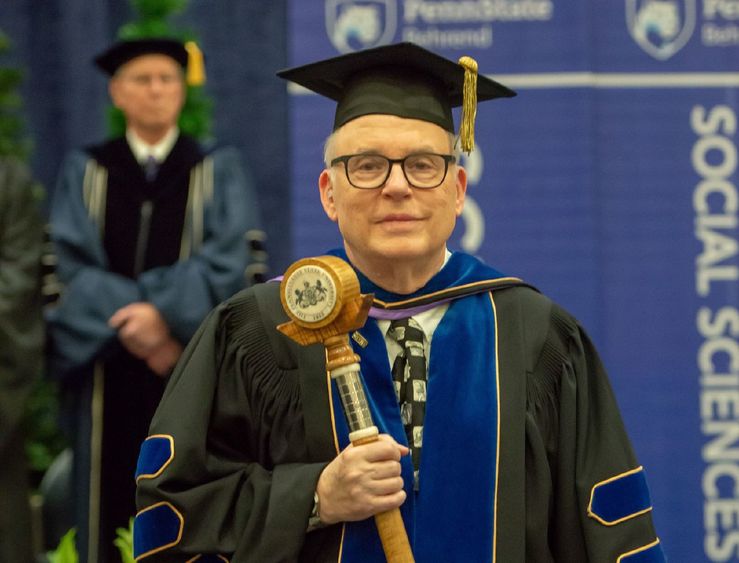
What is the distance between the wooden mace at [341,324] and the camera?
2.52m

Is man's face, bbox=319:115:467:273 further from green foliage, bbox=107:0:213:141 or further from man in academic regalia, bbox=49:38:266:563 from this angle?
green foliage, bbox=107:0:213:141

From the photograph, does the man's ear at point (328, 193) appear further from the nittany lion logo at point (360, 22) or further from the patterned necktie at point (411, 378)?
the nittany lion logo at point (360, 22)

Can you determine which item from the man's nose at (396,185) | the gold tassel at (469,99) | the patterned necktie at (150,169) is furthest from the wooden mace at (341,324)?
the patterned necktie at (150,169)

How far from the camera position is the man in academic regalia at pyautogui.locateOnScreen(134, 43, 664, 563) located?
106 inches

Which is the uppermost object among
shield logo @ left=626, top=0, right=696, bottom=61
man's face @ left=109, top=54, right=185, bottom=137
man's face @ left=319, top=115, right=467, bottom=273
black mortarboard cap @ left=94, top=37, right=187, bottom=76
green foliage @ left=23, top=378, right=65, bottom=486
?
shield logo @ left=626, top=0, right=696, bottom=61

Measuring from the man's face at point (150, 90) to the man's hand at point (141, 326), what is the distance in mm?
829

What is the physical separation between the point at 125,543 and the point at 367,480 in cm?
280

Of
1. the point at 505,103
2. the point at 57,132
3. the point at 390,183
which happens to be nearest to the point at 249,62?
the point at 57,132

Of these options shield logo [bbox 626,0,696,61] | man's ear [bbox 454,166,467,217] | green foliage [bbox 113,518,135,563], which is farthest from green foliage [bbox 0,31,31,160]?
man's ear [bbox 454,166,467,217]

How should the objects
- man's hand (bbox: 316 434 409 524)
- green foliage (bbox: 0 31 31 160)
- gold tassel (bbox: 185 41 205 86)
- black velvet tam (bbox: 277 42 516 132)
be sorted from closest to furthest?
man's hand (bbox: 316 434 409 524), black velvet tam (bbox: 277 42 516 132), gold tassel (bbox: 185 41 205 86), green foliage (bbox: 0 31 31 160)

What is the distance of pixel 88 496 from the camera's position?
5.62 m

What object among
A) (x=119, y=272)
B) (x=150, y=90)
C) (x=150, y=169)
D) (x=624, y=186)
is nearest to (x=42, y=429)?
(x=119, y=272)

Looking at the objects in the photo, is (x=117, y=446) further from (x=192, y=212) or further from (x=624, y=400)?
(x=624, y=400)

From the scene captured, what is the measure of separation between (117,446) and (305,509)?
3125 millimetres
